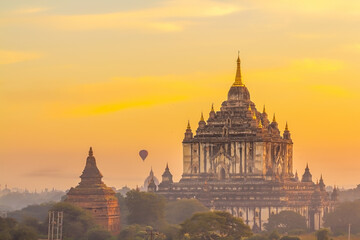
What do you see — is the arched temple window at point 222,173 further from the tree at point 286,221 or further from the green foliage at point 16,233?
the green foliage at point 16,233

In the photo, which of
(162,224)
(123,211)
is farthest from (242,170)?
(162,224)

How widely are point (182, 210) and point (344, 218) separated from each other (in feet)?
75.3

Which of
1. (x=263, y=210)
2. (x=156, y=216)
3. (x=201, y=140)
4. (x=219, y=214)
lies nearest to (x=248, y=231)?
(x=219, y=214)

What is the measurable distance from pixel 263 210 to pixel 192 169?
579 inches

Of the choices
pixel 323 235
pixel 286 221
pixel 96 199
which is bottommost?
pixel 323 235

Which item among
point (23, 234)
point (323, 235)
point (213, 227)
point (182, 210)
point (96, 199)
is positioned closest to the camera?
point (23, 234)

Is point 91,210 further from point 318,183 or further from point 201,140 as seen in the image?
point 318,183

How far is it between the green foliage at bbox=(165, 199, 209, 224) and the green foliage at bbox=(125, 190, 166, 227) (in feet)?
27.1

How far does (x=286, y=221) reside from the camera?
168 m

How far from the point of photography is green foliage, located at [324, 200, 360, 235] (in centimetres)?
17462

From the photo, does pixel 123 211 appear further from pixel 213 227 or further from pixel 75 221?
pixel 213 227

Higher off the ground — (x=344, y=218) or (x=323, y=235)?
(x=344, y=218)

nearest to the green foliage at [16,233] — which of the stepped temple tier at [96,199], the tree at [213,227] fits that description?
the tree at [213,227]

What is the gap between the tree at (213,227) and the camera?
133625 millimetres
